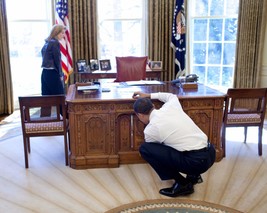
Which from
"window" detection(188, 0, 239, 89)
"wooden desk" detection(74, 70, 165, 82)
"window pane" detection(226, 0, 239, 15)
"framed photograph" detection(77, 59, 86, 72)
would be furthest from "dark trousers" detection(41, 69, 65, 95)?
"window pane" detection(226, 0, 239, 15)

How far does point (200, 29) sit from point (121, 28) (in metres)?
1.48

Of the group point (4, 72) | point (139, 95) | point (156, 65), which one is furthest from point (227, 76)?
point (4, 72)

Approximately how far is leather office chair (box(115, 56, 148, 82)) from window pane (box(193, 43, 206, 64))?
63.2 inches

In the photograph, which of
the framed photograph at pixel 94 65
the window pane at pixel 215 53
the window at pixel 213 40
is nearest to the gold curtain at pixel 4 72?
the framed photograph at pixel 94 65

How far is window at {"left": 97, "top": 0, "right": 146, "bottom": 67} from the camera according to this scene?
5.81 metres

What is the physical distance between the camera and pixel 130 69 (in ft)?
15.9

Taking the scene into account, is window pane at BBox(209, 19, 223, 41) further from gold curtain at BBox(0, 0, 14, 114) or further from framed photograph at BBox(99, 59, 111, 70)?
gold curtain at BBox(0, 0, 14, 114)

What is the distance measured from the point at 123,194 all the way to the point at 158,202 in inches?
12.8

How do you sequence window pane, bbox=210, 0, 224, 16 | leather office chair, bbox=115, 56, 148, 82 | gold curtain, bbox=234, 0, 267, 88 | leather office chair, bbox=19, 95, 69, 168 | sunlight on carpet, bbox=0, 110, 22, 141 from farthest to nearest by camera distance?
window pane, bbox=210, 0, 224, 16
gold curtain, bbox=234, 0, 267, 88
leather office chair, bbox=115, 56, 148, 82
sunlight on carpet, bbox=0, 110, 22, 141
leather office chair, bbox=19, 95, 69, 168

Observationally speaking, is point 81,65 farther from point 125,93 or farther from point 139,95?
point 139,95

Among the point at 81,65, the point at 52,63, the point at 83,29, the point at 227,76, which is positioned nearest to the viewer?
the point at 52,63

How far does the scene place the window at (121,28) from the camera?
19.1 ft

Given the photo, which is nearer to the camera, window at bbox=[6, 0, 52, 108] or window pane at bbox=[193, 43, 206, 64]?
window at bbox=[6, 0, 52, 108]

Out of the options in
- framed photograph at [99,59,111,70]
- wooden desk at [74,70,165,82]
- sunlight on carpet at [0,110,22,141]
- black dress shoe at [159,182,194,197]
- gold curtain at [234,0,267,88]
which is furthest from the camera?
framed photograph at [99,59,111,70]
